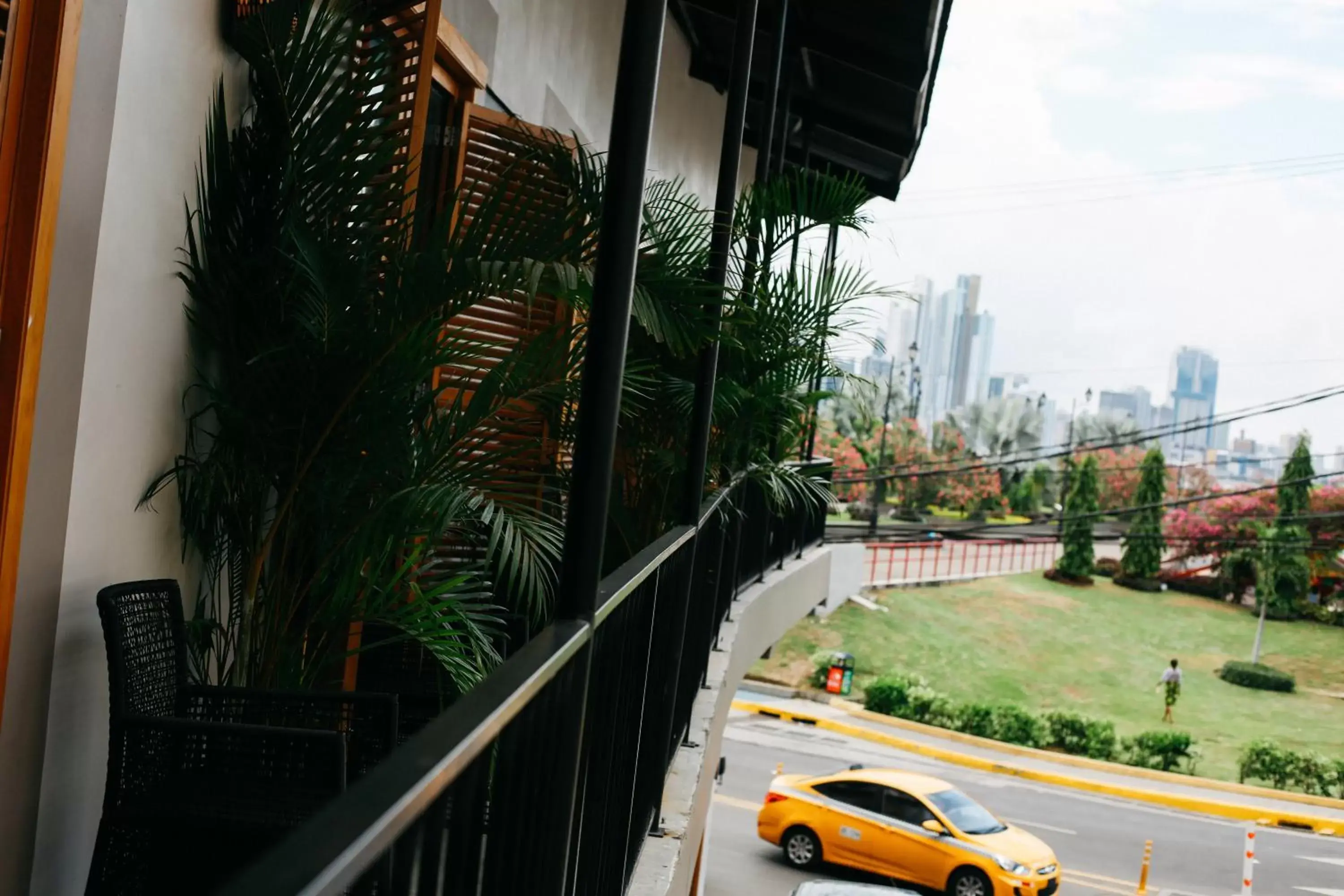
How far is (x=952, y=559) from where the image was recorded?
115ft

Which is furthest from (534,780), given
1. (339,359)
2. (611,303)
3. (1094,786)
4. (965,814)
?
(1094,786)

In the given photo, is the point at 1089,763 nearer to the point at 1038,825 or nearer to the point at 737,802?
the point at 1038,825

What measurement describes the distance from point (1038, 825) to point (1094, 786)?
11.1 ft

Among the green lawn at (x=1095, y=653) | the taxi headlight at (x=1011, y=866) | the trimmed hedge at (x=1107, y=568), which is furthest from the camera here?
the trimmed hedge at (x=1107, y=568)

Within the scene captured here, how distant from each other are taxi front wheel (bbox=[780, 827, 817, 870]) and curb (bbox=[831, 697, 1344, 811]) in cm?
908

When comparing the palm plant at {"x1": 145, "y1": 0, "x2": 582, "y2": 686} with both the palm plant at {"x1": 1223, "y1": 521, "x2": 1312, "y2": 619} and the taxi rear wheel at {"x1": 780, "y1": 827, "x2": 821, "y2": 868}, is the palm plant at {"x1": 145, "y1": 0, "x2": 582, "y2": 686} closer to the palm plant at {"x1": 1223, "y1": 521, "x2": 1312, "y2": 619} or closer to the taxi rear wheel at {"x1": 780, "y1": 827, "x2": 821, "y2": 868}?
the taxi rear wheel at {"x1": 780, "y1": 827, "x2": 821, "y2": 868}

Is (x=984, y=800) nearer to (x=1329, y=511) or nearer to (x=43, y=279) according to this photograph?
(x=43, y=279)

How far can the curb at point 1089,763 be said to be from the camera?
1930cm

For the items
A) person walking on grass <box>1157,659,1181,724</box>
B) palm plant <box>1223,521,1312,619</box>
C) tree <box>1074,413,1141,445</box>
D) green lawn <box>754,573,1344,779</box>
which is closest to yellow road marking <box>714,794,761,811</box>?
green lawn <box>754,573,1344,779</box>

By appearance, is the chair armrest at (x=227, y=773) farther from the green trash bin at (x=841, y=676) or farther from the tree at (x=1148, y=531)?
the tree at (x=1148, y=531)

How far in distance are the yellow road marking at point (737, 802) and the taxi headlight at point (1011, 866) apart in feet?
13.7

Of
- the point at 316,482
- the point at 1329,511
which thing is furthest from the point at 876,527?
the point at 316,482

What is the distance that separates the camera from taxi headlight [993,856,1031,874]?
11586mm

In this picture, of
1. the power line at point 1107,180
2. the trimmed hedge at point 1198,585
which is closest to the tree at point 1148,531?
the trimmed hedge at point 1198,585
